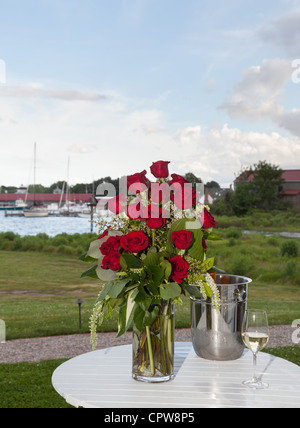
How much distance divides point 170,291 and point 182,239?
21 cm

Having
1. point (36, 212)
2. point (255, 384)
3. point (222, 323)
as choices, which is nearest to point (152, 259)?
point (222, 323)

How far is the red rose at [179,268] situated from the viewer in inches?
69.4

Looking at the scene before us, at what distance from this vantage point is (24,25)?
9.12 m

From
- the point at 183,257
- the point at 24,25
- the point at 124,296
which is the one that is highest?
the point at 24,25

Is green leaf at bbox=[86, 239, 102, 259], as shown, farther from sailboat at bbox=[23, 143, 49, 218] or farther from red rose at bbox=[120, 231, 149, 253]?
sailboat at bbox=[23, 143, 49, 218]

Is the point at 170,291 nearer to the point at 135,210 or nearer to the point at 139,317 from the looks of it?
the point at 139,317

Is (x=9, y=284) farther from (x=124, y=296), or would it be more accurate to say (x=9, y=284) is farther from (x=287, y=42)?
(x=124, y=296)

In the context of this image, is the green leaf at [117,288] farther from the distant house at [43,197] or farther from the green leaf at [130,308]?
the distant house at [43,197]

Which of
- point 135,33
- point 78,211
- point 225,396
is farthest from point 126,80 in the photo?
point 78,211

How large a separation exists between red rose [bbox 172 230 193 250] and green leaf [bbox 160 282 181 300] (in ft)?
0.51

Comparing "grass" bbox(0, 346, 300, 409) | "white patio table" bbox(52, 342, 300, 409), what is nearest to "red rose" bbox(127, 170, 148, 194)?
"white patio table" bbox(52, 342, 300, 409)

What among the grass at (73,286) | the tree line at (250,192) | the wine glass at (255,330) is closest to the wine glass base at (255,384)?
the wine glass at (255,330)
